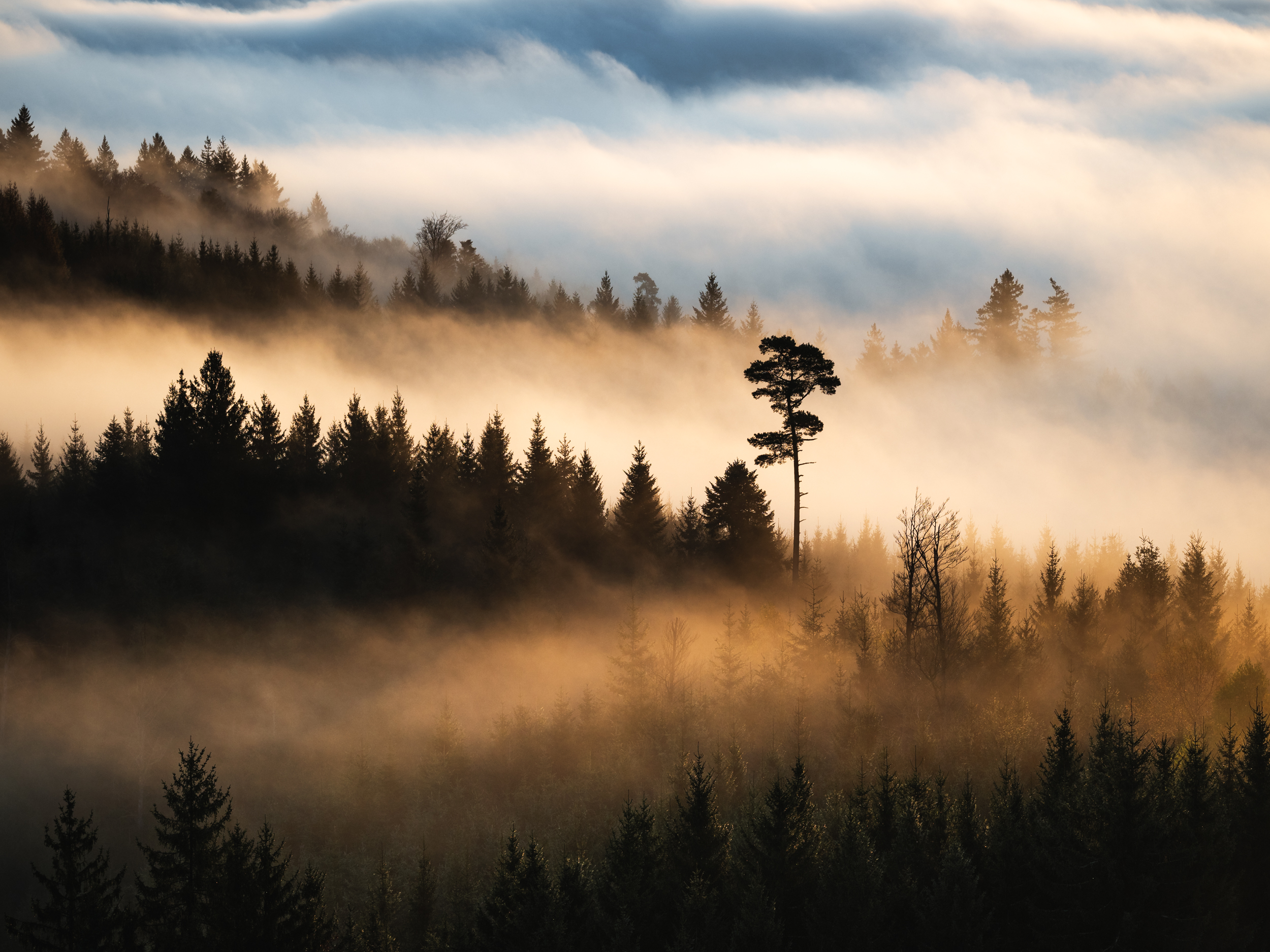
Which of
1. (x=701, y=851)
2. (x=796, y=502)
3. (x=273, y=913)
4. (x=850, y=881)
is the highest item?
(x=796, y=502)

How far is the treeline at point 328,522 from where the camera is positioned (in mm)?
75625

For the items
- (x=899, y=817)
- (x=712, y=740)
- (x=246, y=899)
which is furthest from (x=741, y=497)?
(x=246, y=899)

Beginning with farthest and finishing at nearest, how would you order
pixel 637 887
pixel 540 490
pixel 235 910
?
1. pixel 540 490
2. pixel 637 887
3. pixel 235 910

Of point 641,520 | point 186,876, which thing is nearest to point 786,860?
point 186,876

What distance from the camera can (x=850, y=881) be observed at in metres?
37.3

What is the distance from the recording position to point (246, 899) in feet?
121

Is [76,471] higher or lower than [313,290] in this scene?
lower

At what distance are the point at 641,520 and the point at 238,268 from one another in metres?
99.0

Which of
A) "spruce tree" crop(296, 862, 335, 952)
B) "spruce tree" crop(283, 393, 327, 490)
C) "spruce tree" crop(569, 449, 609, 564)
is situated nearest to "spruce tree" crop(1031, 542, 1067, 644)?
"spruce tree" crop(569, 449, 609, 564)

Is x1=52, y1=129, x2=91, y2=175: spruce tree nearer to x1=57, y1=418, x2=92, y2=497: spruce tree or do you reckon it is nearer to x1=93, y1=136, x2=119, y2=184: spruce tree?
x1=93, y1=136, x2=119, y2=184: spruce tree

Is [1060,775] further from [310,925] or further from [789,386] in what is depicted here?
[310,925]

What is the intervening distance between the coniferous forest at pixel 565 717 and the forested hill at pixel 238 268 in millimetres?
53480

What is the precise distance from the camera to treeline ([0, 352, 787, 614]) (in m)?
75.6

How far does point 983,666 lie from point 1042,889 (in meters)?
31.0
